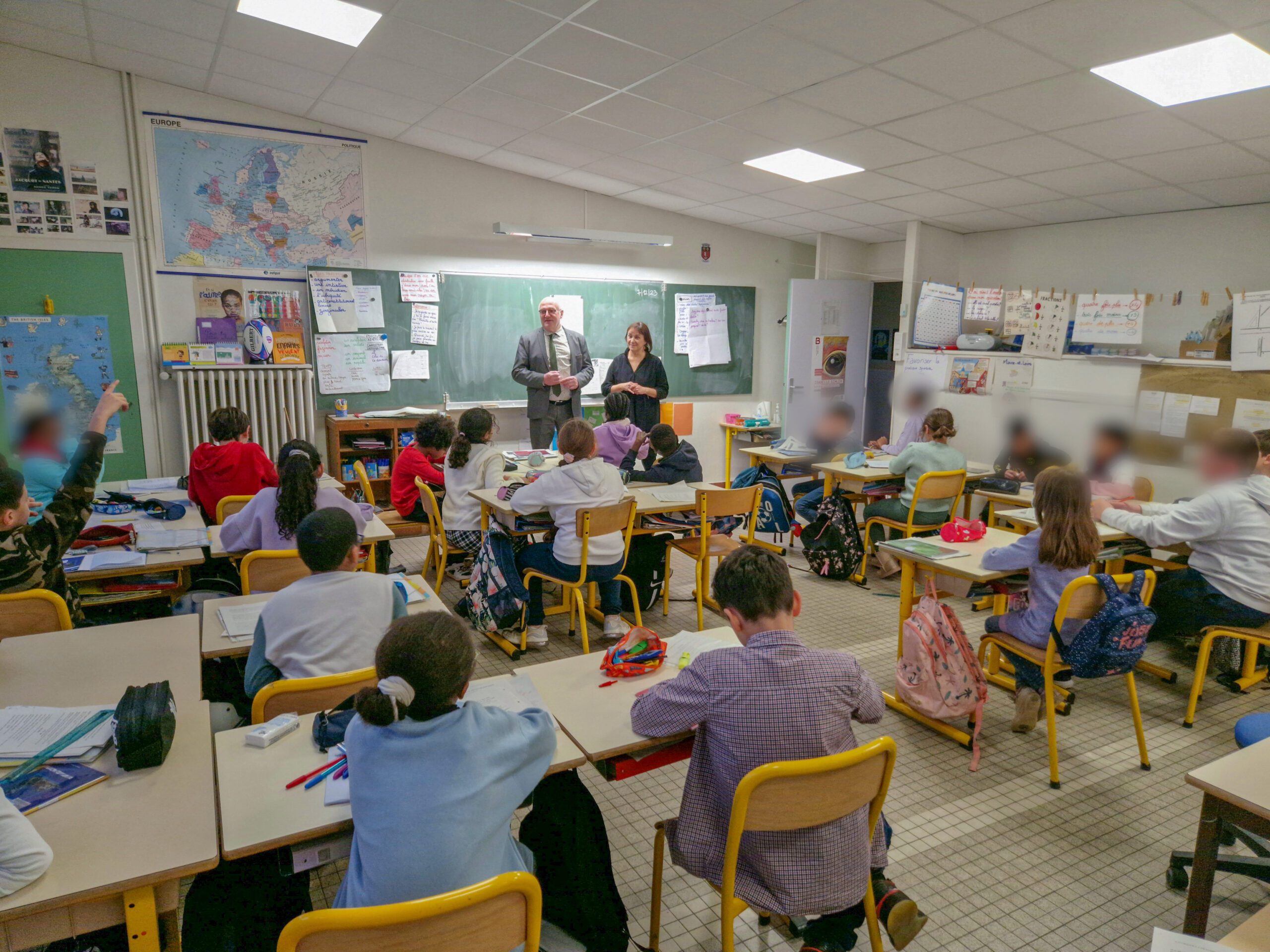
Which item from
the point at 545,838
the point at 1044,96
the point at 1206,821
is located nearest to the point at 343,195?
the point at 1044,96

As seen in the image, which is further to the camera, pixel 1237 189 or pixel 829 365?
pixel 829 365

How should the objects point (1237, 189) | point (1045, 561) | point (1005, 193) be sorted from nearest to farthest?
point (1045, 561)
point (1237, 189)
point (1005, 193)

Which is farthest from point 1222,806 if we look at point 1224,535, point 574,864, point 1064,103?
point 1064,103

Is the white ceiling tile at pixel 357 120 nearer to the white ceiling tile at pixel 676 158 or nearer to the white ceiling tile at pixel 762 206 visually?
the white ceiling tile at pixel 676 158

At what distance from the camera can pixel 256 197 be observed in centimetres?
560

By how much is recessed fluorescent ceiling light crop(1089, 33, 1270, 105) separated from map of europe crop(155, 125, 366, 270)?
5045mm

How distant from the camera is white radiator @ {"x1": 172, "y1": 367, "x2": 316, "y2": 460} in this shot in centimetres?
544

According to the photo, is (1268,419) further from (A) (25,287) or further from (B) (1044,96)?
(A) (25,287)

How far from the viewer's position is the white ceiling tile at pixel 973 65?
2.99 metres

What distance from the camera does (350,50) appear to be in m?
4.27

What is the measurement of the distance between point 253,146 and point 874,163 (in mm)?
4412

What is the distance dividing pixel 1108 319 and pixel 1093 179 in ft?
3.55

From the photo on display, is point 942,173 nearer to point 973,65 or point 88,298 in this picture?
point 973,65

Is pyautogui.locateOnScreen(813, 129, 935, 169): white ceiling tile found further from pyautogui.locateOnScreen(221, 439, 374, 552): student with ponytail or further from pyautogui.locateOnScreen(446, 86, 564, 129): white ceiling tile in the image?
pyautogui.locateOnScreen(221, 439, 374, 552): student with ponytail
